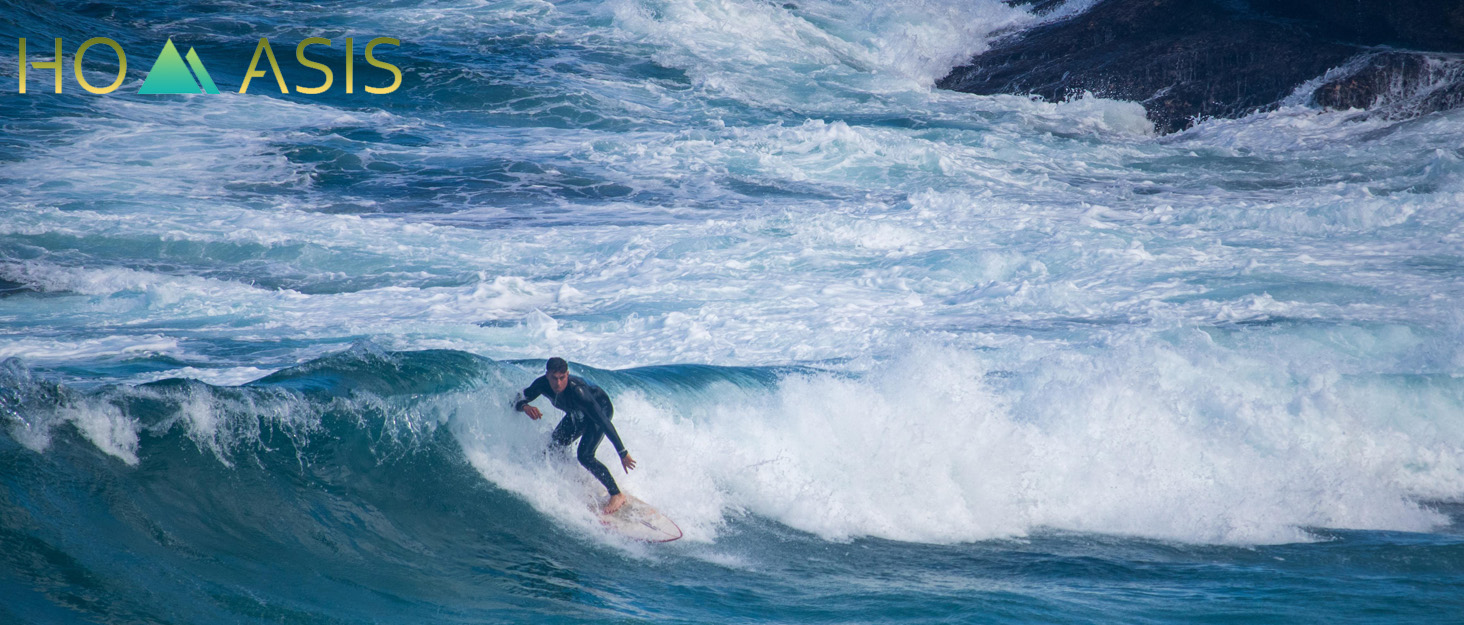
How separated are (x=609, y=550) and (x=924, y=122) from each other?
18.3m

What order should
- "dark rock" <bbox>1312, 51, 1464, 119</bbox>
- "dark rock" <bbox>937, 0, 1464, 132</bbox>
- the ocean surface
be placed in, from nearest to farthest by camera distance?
the ocean surface → "dark rock" <bbox>1312, 51, 1464, 119</bbox> → "dark rock" <bbox>937, 0, 1464, 132</bbox>

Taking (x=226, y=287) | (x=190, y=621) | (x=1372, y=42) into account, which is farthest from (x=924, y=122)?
(x=190, y=621)

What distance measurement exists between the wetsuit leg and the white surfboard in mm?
173

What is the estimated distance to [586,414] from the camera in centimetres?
771

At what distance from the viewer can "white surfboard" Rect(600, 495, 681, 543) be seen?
7.61 meters

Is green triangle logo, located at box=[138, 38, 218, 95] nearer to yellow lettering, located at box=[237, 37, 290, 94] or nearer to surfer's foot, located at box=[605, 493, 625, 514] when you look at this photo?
yellow lettering, located at box=[237, 37, 290, 94]

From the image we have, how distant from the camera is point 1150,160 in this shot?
21250mm

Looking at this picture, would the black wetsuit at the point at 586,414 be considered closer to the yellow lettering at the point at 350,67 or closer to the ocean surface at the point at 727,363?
the ocean surface at the point at 727,363

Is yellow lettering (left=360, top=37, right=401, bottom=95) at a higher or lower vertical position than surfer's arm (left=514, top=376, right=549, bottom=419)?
higher

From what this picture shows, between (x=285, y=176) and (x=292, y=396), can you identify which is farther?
(x=285, y=176)

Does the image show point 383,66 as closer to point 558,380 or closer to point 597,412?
point 558,380

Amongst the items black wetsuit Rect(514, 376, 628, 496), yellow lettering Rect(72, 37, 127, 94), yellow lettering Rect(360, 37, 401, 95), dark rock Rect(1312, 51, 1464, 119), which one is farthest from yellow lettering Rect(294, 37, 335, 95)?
dark rock Rect(1312, 51, 1464, 119)

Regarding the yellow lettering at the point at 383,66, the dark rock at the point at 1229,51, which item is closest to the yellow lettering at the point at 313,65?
the yellow lettering at the point at 383,66

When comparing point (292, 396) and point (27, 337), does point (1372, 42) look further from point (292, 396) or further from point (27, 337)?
point (27, 337)
